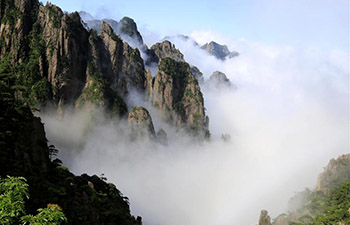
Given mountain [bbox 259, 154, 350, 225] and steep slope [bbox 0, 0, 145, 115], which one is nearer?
mountain [bbox 259, 154, 350, 225]

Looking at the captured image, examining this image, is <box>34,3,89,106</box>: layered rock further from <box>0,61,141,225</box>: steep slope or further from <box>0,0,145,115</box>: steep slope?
<box>0,61,141,225</box>: steep slope

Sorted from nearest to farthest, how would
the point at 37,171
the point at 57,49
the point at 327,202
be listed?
the point at 37,171, the point at 327,202, the point at 57,49

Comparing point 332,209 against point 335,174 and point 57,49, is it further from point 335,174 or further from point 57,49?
point 57,49

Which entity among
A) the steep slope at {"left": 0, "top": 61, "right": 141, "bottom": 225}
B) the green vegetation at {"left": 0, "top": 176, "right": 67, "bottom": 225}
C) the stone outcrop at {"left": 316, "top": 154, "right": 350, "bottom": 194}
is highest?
the stone outcrop at {"left": 316, "top": 154, "right": 350, "bottom": 194}

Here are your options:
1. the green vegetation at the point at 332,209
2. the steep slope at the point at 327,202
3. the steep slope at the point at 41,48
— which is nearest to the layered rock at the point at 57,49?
the steep slope at the point at 41,48

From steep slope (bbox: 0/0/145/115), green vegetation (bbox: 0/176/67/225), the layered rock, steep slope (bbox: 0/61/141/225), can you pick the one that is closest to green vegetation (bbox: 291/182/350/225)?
steep slope (bbox: 0/61/141/225)

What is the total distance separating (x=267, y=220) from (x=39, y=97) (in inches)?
5215

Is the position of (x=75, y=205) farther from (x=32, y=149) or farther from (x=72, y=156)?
(x=72, y=156)

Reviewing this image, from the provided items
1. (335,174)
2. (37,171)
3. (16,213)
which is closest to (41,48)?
(335,174)

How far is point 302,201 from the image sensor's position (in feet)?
359

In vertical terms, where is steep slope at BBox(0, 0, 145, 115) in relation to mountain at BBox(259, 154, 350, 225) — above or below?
above

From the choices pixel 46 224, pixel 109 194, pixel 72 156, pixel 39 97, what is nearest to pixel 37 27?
pixel 39 97

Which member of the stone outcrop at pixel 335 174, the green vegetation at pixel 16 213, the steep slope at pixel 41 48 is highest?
the steep slope at pixel 41 48

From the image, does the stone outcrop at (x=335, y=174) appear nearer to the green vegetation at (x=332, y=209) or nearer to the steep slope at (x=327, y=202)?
the steep slope at (x=327, y=202)
